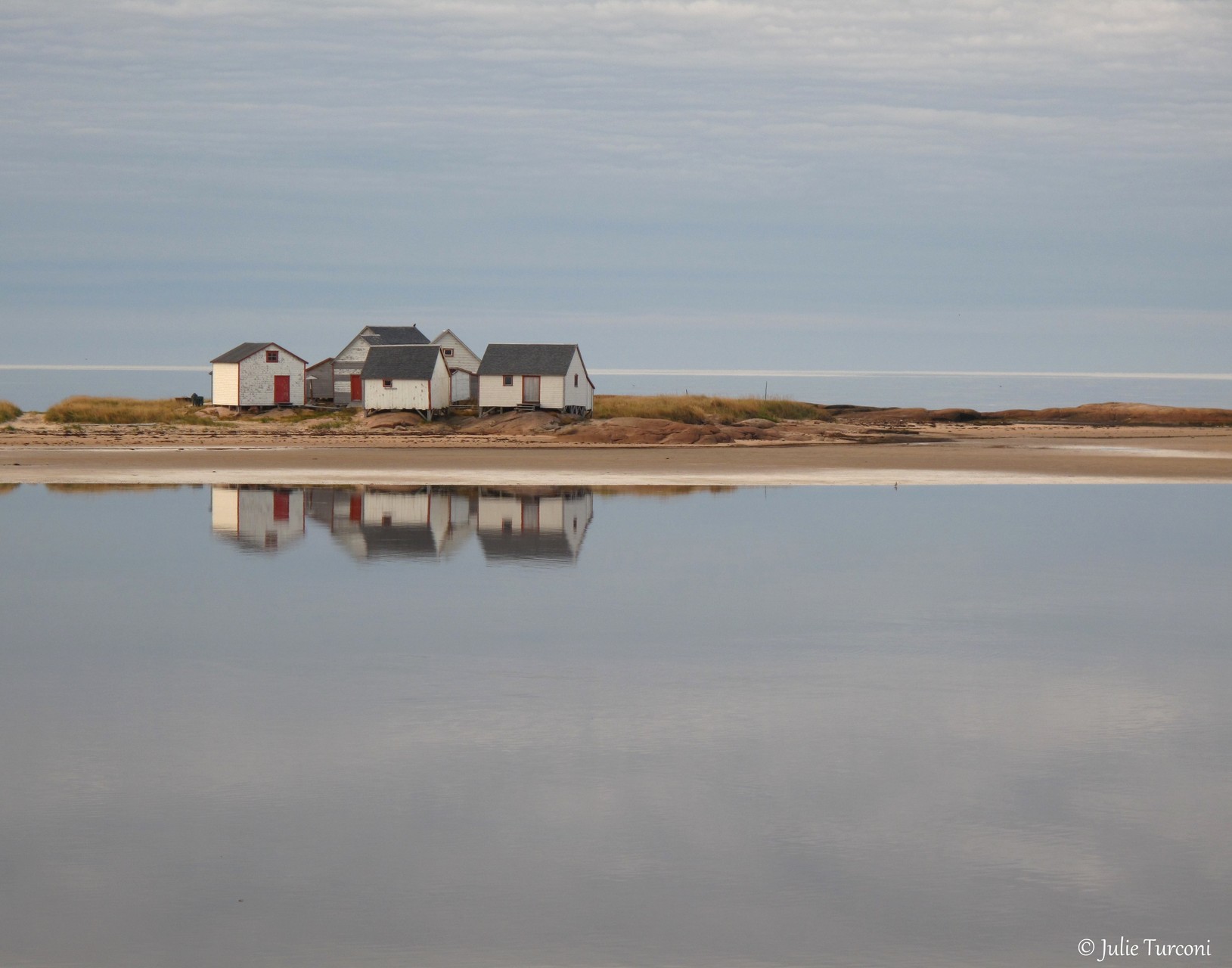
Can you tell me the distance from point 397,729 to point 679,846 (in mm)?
3180

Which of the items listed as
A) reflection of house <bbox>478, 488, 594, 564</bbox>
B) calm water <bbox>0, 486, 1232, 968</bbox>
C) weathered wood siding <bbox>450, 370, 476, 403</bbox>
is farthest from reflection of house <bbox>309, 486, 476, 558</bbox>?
weathered wood siding <bbox>450, 370, 476, 403</bbox>

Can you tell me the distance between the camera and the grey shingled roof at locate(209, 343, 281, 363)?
2965 inches

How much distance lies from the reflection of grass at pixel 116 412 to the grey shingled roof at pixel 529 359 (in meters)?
15.1

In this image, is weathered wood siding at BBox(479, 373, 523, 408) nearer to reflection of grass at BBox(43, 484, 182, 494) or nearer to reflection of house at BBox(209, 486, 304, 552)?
reflection of grass at BBox(43, 484, 182, 494)

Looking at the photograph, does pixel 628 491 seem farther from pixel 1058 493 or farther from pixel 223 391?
pixel 223 391

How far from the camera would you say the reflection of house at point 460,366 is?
75.8 metres

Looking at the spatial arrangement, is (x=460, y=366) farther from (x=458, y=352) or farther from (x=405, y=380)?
(x=405, y=380)

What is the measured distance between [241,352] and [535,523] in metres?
55.6

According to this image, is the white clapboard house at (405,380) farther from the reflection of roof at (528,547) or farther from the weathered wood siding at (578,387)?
the reflection of roof at (528,547)

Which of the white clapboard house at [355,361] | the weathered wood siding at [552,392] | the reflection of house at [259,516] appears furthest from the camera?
the white clapboard house at [355,361]

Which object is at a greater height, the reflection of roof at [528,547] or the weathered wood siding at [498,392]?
the weathered wood siding at [498,392]

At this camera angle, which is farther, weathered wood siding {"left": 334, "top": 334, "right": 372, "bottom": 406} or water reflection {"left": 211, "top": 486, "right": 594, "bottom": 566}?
weathered wood siding {"left": 334, "top": 334, "right": 372, "bottom": 406}

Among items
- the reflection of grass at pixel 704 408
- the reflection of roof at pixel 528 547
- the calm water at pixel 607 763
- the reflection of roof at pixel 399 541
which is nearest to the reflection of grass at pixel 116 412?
the reflection of grass at pixel 704 408

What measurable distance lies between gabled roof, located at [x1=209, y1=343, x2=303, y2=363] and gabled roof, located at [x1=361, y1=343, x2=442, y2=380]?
22.1ft
